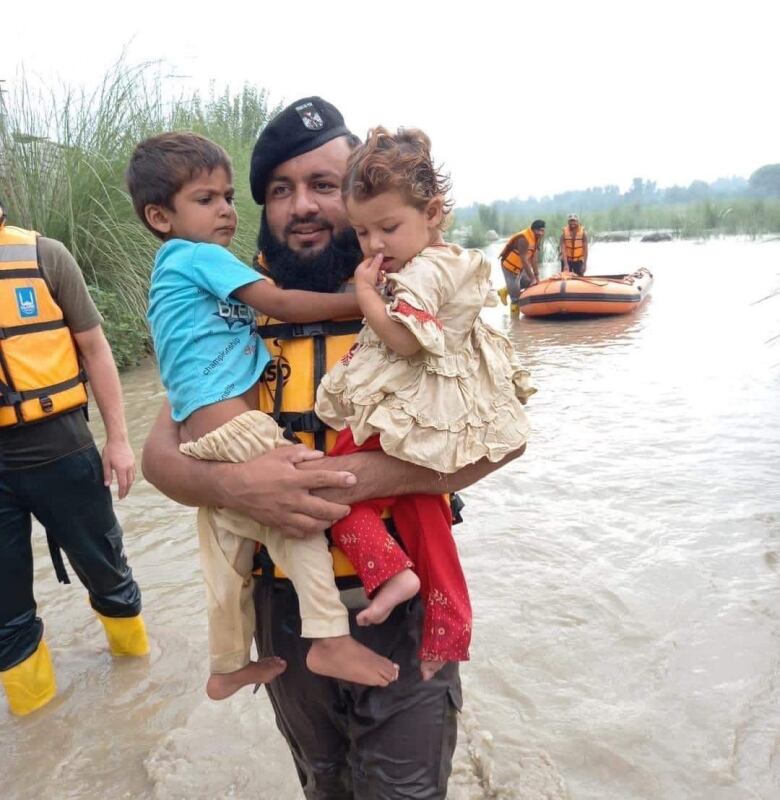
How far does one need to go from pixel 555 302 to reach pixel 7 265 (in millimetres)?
11117

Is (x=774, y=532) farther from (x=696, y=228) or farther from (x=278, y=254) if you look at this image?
(x=696, y=228)

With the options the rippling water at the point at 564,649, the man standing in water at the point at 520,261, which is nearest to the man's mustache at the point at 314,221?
the rippling water at the point at 564,649

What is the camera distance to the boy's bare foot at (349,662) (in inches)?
58.3

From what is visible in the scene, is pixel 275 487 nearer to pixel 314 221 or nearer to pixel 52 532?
pixel 314 221

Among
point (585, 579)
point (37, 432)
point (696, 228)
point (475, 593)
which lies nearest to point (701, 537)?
point (585, 579)

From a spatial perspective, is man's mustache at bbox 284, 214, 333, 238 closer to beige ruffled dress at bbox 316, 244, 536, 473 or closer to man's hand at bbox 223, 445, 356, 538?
beige ruffled dress at bbox 316, 244, 536, 473

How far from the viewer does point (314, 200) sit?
1823 mm

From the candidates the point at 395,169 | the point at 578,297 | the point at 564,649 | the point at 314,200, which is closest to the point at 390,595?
the point at 395,169

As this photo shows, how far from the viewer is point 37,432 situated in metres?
2.68

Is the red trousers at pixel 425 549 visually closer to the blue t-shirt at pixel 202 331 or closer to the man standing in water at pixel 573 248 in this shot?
the blue t-shirt at pixel 202 331

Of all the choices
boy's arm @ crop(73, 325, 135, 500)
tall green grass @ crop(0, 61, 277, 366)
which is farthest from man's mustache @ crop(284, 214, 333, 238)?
tall green grass @ crop(0, 61, 277, 366)

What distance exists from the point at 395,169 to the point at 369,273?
22cm

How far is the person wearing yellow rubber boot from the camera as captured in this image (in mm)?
2615

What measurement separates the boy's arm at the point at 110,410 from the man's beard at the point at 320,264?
55.6 inches
